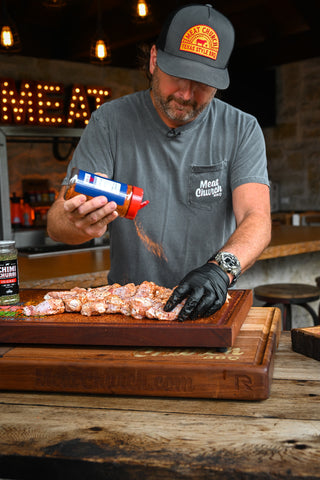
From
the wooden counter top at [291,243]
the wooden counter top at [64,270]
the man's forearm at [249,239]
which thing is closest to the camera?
the man's forearm at [249,239]

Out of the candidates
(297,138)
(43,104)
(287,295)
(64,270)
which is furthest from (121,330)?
(297,138)

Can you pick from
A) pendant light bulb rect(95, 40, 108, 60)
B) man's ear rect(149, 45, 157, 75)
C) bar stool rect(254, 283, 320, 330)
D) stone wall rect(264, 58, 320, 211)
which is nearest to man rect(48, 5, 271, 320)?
man's ear rect(149, 45, 157, 75)

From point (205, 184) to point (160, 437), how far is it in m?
1.07

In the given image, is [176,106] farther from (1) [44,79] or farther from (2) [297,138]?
(2) [297,138]

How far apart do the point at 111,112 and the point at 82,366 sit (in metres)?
1.07

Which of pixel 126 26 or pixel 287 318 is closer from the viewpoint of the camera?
pixel 287 318

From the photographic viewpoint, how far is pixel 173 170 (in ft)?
5.83

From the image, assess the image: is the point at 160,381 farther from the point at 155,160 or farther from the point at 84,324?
the point at 155,160

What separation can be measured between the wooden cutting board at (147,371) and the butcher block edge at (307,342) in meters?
0.12

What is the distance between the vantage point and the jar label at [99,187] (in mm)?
1210

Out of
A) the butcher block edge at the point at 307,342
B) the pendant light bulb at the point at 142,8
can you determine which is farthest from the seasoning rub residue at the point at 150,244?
the pendant light bulb at the point at 142,8

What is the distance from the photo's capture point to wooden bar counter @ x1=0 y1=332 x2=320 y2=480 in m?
0.78

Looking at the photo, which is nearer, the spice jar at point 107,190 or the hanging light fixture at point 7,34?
the spice jar at point 107,190

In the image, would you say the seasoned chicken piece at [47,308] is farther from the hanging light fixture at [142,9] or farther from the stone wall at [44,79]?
the stone wall at [44,79]
